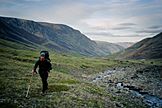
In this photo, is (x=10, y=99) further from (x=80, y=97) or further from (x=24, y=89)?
(x=80, y=97)

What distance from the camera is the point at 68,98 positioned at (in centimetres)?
3050

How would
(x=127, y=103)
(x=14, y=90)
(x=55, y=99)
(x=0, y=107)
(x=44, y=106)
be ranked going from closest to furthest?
(x=0, y=107), (x=44, y=106), (x=55, y=99), (x=14, y=90), (x=127, y=103)

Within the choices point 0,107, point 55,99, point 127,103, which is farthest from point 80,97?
point 0,107

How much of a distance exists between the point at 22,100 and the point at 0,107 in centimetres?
348

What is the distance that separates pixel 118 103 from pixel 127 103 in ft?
6.95

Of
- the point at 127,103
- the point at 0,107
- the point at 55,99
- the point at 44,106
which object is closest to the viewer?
the point at 0,107

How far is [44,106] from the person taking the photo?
25562 mm

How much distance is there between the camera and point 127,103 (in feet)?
114

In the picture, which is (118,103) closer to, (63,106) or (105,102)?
(105,102)

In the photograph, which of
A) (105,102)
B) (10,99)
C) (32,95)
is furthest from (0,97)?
(105,102)

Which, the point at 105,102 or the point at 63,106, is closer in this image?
the point at 63,106

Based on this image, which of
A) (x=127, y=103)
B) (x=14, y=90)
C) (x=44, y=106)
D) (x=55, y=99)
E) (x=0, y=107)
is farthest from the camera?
(x=127, y=103)

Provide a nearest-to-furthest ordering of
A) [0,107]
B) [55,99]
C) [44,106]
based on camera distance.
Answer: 1. [0,107]
2. [44,106]
3. [55,99]

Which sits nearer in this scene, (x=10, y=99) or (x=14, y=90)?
(x=10, y=99)
